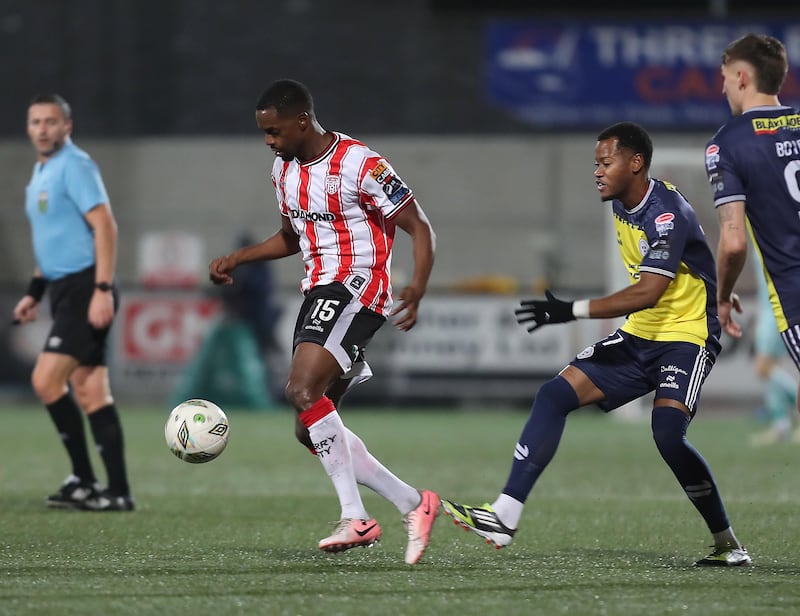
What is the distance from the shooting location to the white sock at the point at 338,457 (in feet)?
19.2

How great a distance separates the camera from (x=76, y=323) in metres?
7.88

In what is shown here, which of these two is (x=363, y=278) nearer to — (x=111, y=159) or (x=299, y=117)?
(x=299, y=117)

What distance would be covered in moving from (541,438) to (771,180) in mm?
1403

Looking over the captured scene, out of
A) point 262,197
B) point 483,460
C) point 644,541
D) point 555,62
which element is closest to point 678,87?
point 555,62

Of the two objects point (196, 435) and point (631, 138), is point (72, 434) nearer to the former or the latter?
point (196, 435)

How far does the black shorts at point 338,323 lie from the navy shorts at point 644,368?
91 cm

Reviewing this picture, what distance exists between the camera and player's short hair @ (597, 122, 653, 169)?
19.6 feet

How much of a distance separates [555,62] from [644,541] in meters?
18.4

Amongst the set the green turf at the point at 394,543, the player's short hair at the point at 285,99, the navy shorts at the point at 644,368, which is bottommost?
the green turf at the point at 394,543

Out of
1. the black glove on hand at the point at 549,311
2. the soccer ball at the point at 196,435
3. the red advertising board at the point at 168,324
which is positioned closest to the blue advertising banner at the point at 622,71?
the red advertising board at the point at 168,324

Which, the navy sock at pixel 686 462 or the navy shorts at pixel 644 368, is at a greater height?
the navy shorts at pixel 644 368

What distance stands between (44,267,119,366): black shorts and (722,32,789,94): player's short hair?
12.4 feet

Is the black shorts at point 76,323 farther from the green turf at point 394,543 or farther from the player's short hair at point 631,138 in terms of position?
the player's short hair at point 631,138

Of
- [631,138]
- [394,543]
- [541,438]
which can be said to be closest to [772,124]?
[631,138]
